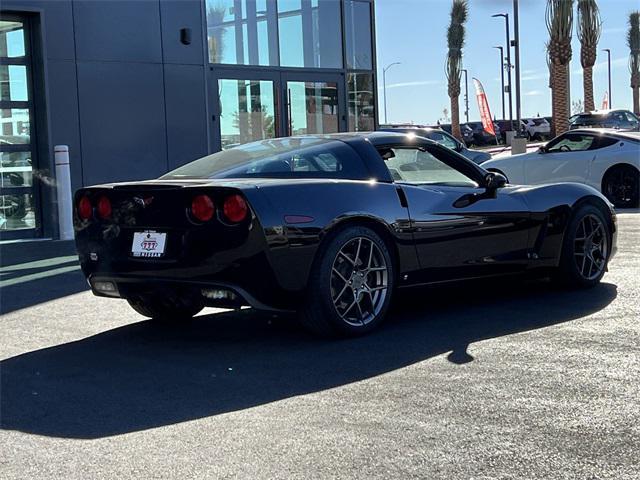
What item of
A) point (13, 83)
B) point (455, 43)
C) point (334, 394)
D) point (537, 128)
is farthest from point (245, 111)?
point (455, 43)

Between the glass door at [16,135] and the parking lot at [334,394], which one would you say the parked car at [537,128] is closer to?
the glass door at [16,135]

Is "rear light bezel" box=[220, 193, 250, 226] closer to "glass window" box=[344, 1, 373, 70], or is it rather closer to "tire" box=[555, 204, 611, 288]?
"tire" box=[555, 204, 611, 288]

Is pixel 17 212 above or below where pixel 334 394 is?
above

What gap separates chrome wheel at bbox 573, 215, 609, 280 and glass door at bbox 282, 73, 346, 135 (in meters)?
11.7

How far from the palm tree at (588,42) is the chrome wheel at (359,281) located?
42565 mm

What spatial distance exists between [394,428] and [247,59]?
1463cm

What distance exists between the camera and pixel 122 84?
15.7 metres

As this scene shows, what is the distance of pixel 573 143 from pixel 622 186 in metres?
0.98

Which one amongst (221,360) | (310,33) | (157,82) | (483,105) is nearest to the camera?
(221,360)

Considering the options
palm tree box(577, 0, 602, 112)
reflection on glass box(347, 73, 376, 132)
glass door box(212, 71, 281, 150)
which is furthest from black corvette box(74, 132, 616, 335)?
palm tree box(577, 0, 602, 112)

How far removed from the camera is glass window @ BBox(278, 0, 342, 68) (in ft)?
60.8

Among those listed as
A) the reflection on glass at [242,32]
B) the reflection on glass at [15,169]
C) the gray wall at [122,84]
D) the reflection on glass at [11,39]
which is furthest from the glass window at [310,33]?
Answer: the reflection on glass at [15,169]

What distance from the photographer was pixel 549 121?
198 feet

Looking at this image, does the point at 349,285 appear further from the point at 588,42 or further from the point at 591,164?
the point at 588,42
